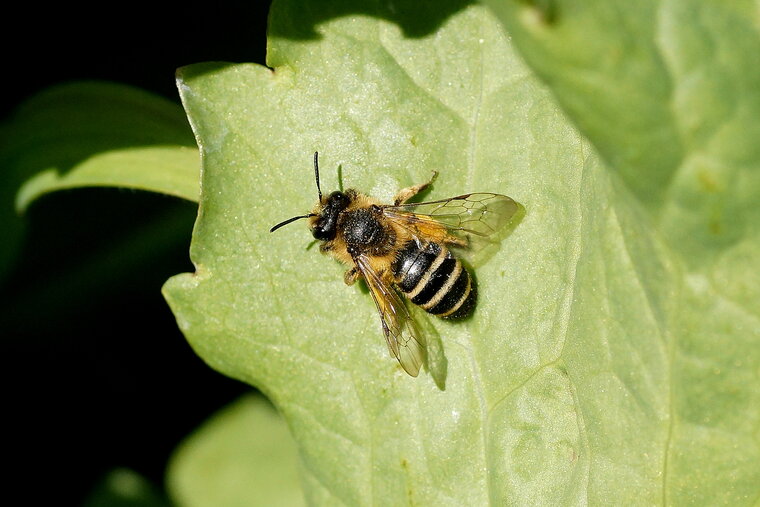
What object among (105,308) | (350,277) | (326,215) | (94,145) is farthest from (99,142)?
(105,308)

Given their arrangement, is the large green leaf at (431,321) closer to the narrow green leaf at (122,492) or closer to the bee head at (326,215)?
the bee head at (326,215)

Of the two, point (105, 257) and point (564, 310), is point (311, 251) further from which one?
point (105, 257)

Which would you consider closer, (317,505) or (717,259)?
(717,259)

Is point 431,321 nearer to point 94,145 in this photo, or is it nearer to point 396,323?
point 396,323

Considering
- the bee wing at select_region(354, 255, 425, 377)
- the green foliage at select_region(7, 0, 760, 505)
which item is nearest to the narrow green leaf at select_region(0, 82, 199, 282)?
the green foliage at select_region(7, 0, 760, 505)

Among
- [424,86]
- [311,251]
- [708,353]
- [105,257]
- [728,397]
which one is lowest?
[728,397]

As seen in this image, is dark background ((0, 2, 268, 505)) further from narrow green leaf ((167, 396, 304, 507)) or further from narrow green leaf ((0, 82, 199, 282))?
narrow green leaf ((0, 82, 199, 282))

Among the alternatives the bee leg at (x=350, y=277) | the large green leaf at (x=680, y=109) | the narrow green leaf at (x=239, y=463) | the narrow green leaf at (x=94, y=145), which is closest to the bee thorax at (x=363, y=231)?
the bee leg at (x=350, y=277)

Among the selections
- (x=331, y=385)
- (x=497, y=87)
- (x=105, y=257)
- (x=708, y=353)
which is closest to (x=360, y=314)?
(x=331, y=385)
